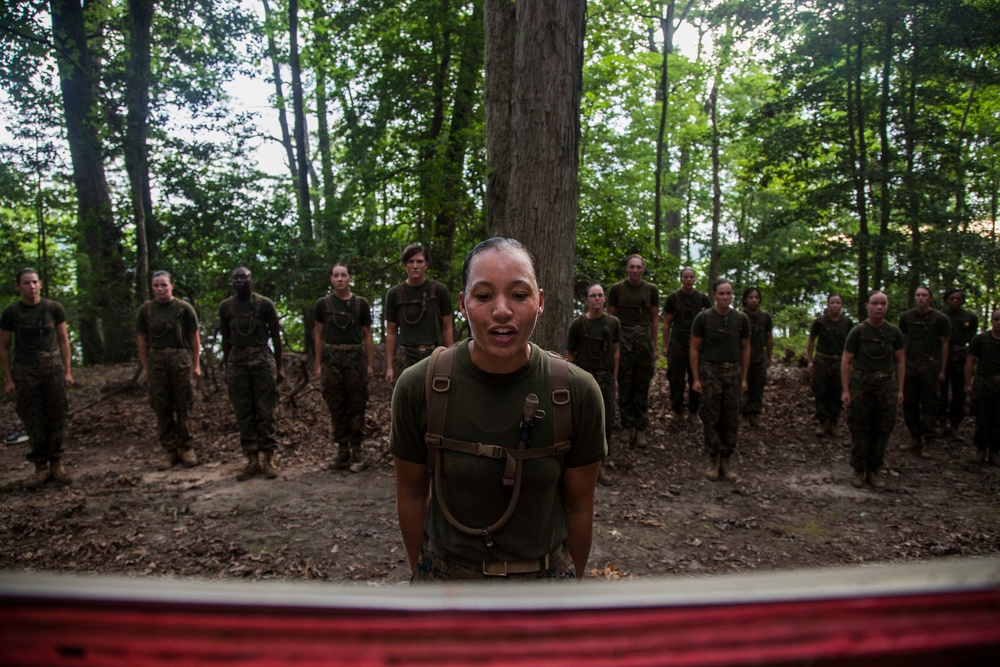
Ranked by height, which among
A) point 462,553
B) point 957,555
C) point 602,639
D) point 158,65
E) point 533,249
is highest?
point 158,65

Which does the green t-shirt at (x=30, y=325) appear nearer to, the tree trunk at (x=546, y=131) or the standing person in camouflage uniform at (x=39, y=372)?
the standing person in camouflage uniform at (x=39, y=372)

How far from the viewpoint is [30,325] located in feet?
24.7

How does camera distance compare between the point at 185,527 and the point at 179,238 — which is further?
the point at 179,238

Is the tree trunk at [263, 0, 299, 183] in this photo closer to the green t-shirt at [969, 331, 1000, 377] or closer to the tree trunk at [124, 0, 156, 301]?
the tree trunk at [124, 0, 156, 301]

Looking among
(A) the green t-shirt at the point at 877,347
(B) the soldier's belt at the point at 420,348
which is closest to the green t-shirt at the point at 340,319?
(B) the soldier's belt at the point at 420,348

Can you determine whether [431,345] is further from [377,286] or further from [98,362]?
[98,362]

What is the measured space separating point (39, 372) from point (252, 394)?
2744 millimetres

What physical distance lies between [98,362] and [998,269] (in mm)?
20405

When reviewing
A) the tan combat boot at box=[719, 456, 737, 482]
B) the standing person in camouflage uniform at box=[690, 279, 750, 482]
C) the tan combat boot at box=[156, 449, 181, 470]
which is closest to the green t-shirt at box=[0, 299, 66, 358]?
the tan combat boot at box=[156, 449, 181, 470]

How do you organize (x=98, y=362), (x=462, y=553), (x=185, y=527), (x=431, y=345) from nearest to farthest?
(x=462, y=553), (x=185, y=527), (x=431, y=345), (x=98, y=362)

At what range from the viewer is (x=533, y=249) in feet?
17.9

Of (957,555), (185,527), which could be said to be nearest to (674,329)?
(957,555)

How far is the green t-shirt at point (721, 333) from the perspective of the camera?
7852 mm

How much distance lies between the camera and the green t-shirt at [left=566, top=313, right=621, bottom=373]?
26.3 feet
